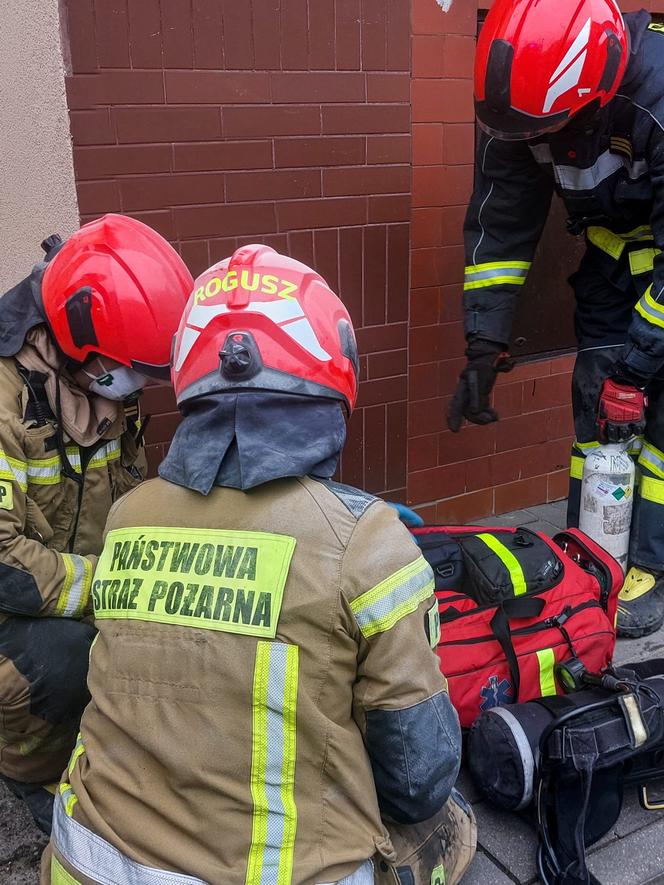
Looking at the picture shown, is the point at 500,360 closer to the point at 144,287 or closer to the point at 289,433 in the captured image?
the point at 144,287

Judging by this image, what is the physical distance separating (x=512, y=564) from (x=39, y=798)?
5.44ft

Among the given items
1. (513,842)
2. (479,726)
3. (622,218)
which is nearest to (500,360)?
(622,218)

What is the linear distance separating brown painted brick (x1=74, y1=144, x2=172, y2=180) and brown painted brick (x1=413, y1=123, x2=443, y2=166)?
3.86 feet

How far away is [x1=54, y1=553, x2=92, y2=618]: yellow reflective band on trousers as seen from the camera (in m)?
2.31

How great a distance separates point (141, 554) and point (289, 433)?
0.37m

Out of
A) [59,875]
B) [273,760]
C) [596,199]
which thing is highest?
[596,199]

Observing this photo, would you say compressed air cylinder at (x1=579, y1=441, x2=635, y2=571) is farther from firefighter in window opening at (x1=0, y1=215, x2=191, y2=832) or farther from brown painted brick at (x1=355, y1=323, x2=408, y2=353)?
firefighter in window opening at (x1=0, y1=215, x2=191, y2=832)

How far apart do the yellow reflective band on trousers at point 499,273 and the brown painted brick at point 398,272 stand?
1.56 ft

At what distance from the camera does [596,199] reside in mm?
3217

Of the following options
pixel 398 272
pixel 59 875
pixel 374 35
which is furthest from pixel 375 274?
pixel 59 875

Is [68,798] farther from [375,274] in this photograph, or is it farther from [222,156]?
[375,274]

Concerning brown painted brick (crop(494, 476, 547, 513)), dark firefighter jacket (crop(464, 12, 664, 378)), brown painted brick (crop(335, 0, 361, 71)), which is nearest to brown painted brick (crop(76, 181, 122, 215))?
brown painted brick (crop(335, 0, 361, 71))

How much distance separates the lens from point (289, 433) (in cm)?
161

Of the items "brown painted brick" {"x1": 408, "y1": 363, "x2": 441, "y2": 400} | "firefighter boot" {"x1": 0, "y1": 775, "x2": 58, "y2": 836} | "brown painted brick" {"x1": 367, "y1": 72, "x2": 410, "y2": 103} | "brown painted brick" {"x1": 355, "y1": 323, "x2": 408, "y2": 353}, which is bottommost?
"firefighter boot" {"x1": 0, "y1": 775, "x2": 58, "y2": 836}
